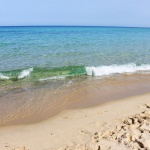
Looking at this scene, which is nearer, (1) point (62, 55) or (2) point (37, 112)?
(2) point (37, 112)

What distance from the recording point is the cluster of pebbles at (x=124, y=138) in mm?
4590

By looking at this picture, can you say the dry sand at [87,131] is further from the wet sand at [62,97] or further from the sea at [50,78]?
the sea at [50,78]

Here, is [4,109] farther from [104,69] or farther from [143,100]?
[104,69]

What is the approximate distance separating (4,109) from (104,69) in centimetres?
700

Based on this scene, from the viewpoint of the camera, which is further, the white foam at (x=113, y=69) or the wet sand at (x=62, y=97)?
the white foam at (x=113, y=69)

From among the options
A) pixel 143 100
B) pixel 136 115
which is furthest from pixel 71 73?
pixel 136 115

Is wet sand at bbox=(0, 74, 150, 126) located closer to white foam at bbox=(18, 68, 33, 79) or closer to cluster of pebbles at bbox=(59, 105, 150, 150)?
cluster of pebbles at bbox=(59, 105, 150, 150)

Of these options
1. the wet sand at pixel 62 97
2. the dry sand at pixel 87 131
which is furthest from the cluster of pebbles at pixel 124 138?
the wet sand at pixel 62 97

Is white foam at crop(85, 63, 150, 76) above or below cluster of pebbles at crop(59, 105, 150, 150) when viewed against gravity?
below

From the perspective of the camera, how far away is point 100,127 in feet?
18.8

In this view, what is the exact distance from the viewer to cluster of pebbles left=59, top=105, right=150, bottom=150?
181 inches

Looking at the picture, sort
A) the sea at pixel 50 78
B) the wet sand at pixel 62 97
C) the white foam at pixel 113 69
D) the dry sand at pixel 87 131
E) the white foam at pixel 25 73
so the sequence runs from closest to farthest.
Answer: the dry sand at pixel 87 131 < the wet sand at pixel 62 97 < the sea at pixel 50 78 < the white foam at pixel 25 73 < the white foam at pixel 113 69

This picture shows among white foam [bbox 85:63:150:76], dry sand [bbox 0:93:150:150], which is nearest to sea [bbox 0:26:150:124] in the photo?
white foam [bbox 85:63:150:76]

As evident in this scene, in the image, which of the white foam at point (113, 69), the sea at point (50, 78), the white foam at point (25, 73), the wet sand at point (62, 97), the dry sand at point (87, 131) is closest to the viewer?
the dry sand at point (87, 131)
